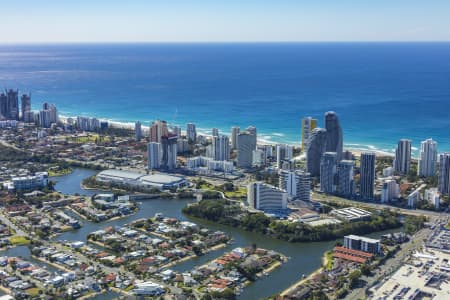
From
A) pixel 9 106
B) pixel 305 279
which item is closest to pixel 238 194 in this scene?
pixel 305 279

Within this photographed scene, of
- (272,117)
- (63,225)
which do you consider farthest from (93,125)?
(63,225)

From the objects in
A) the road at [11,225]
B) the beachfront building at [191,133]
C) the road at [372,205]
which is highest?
the beachfront building at [191,133]

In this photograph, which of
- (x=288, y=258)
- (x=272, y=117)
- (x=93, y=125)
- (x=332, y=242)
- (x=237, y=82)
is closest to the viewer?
(x=288, y=258)

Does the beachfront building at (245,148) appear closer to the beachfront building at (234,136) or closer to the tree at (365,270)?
the beachfront building at (234,136)

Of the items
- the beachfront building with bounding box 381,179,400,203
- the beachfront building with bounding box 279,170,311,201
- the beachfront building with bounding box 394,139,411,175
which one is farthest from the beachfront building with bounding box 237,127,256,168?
the beachfront building with bounding box 381,179,400,203

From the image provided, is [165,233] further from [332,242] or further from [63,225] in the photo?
[332,242]

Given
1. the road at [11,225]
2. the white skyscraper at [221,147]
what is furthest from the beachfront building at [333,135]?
the road at [11,225]

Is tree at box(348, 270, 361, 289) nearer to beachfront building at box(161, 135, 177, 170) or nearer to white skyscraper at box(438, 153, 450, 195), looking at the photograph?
white skyscraper at box(438, 153, 450, 195)
